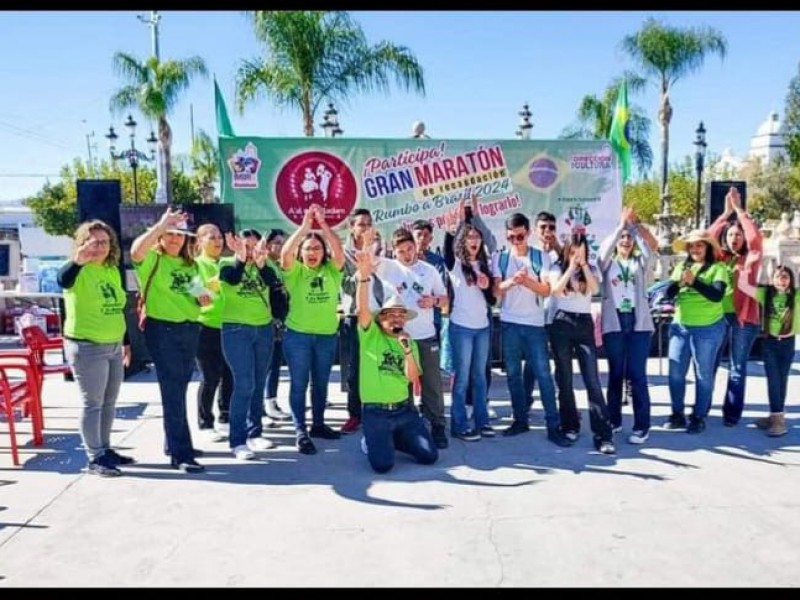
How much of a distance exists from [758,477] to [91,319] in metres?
4.50

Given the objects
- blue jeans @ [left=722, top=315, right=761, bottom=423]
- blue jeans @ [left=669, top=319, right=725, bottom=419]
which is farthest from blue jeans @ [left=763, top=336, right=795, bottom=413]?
blue jeans @ [left=669, top=319, right=725, bottom=419]

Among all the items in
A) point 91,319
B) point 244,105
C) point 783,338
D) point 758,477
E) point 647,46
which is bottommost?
point 758,477

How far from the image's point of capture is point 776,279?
18.2 feet

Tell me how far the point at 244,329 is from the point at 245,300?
21 centimetres

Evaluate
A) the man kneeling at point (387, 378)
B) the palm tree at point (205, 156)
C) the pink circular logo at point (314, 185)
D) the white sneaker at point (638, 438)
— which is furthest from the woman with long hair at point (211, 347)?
the palm tree at point (205, 156)

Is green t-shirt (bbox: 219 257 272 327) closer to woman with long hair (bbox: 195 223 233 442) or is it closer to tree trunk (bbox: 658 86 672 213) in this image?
woman with long hair (bbox: 195 223 233 442)

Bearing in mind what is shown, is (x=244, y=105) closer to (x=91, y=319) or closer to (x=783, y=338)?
(x=91, y=319)

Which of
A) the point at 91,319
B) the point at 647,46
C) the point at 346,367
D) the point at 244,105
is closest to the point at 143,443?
the point at 91,319

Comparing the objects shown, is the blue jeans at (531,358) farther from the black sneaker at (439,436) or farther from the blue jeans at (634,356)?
the black sneaker at (439,436)

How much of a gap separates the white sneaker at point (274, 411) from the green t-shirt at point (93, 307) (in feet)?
6.07

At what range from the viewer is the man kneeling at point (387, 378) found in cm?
470

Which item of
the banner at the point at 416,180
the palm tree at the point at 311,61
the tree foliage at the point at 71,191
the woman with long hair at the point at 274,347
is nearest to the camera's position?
the woman with long hair at the point at 274,347

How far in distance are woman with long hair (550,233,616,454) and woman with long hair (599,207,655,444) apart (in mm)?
191

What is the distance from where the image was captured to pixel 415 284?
508cm
